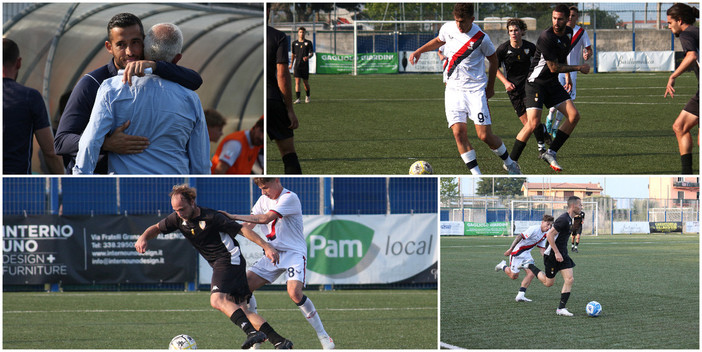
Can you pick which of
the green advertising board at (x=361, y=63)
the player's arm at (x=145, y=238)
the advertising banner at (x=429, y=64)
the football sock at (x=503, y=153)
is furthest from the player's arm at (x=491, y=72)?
the advertising banner at (x=429, y=64)

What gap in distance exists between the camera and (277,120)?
6348 millimetres

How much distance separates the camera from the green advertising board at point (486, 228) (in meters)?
7.37

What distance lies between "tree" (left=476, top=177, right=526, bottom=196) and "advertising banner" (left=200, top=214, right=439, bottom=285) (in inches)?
253

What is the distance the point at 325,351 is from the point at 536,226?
2901 mm

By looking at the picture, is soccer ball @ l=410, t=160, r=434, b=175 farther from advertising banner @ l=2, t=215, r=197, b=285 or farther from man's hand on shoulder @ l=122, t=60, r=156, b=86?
advertising banner @ l=2, t=215, r=197, b=285

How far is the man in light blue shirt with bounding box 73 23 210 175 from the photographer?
399 cm

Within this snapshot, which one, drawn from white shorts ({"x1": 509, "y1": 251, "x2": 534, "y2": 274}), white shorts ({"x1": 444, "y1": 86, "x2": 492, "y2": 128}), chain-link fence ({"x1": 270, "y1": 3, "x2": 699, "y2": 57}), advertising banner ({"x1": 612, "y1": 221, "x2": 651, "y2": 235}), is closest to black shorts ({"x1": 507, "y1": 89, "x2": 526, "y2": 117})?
advertising banner ({"x1": 612, "y1": 221, "x2": 651, "y2": 235})

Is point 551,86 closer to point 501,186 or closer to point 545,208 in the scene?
point 545,208

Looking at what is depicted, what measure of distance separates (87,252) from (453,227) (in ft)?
27.1

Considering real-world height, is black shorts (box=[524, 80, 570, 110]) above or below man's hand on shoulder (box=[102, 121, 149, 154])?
above

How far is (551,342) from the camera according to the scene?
6.57m

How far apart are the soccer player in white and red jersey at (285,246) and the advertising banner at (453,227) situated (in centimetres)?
207

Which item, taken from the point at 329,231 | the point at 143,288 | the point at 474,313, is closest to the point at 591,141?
the point at 474,313

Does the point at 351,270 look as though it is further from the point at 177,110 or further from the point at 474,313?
the point at 177,110
